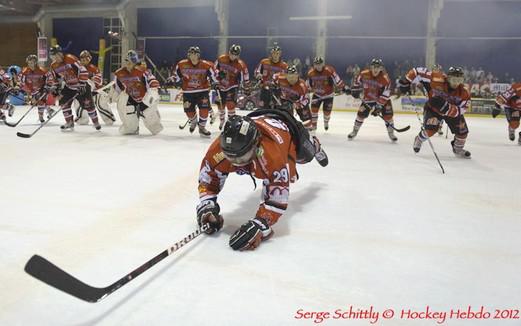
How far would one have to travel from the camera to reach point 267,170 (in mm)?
2334

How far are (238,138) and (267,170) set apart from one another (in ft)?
0.89

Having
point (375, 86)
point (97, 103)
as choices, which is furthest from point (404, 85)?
point (97, 103)

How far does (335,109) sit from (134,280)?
14.0 meters

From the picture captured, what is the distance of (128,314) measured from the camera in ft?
5.23

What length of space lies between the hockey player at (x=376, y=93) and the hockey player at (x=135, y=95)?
128 inches

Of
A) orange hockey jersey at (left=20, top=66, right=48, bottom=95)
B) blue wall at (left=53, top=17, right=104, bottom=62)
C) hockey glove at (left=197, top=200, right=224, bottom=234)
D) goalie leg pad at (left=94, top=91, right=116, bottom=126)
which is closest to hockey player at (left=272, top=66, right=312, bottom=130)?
goalie leg pad at (left=94, top=91, right=116, bottom=126)

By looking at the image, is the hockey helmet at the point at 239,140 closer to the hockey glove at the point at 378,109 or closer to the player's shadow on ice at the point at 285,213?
the player's shadow on ice at the point at 285,213

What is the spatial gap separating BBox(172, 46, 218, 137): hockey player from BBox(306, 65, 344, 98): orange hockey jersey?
6.51 feet

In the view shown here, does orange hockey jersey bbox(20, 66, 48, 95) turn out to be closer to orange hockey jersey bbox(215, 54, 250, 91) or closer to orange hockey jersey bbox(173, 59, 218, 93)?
orange hockey jersey bbox(173, 59, 218, 93)

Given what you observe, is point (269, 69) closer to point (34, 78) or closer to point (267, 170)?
point (34, 78)

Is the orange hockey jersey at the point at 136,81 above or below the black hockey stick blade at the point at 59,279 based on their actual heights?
above

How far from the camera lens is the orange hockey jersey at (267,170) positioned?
232cm

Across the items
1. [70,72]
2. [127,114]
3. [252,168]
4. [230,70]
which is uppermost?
[230,70]

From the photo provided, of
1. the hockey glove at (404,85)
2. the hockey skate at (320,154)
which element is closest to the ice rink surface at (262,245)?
the hockey skate at (320,154)
